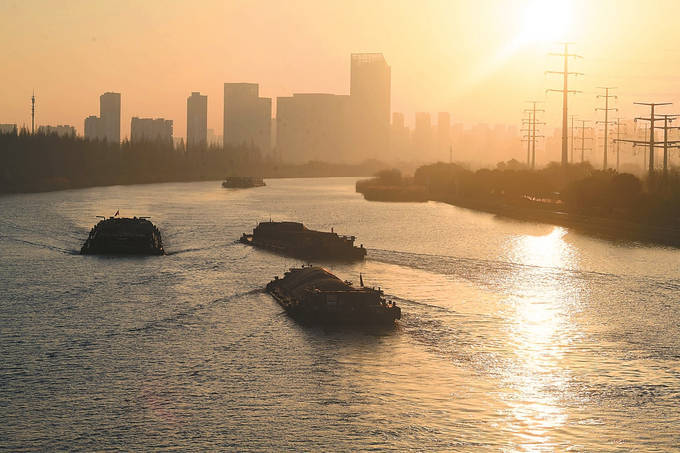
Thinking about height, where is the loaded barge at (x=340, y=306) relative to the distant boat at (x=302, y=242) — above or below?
below

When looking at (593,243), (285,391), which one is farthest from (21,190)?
(285,391)

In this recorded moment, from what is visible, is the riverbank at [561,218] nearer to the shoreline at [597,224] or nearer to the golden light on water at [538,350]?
the shoreline at [597,224]

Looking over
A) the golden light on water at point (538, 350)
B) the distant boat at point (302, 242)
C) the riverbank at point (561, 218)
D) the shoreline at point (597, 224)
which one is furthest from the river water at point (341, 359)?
the riverbank at point (561, 218)

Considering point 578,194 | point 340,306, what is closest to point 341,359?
point 340,306

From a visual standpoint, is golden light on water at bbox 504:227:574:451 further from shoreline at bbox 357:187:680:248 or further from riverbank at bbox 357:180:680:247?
riverbank at bbox 357:180:680:247

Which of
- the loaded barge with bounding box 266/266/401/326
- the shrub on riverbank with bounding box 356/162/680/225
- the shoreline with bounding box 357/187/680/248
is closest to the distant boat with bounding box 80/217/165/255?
the loaded barge with bounding box 266/266/401/326

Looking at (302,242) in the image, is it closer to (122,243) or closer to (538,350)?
(122,243)
